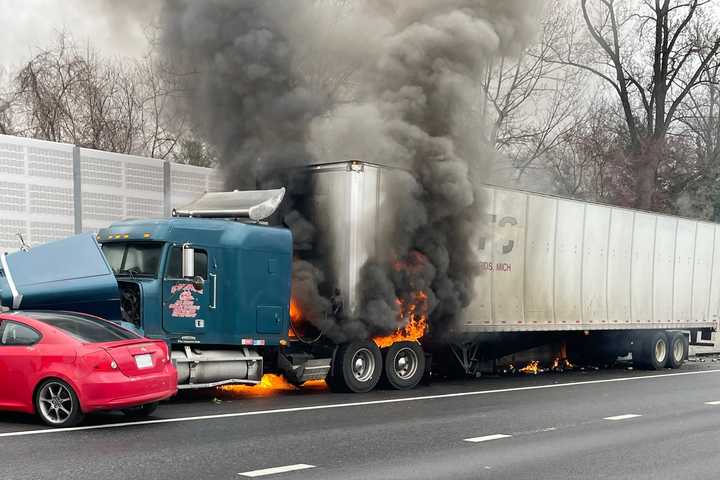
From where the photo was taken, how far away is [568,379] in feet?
62.7

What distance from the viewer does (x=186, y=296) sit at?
1362cm

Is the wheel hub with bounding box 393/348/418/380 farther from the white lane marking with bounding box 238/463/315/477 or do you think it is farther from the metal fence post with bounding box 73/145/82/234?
the white lane marking with bounding box 238/463/315/477

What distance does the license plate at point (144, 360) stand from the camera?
10.9 meters

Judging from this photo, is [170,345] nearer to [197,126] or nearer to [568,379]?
[197,126]

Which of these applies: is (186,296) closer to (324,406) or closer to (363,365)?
(324,406)

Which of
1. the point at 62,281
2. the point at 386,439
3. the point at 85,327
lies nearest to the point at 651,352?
the point at 386,439

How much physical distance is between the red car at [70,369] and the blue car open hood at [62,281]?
3.89 ft

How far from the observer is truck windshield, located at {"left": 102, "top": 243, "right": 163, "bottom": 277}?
44.5 ft

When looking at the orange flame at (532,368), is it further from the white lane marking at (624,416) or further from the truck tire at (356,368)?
the white lane marking at (624,416)

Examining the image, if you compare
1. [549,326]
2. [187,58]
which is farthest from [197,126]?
[549,326]

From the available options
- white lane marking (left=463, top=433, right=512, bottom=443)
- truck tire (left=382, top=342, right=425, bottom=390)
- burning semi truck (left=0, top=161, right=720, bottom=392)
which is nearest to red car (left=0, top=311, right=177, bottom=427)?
burning semi truck (left=0, top=161, right=720, bottom=392)

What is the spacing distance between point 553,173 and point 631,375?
1419 centimetres

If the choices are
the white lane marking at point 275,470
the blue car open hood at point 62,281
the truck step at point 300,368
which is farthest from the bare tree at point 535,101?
the white lane marking at point 275,470

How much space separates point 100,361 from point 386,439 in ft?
10.7
